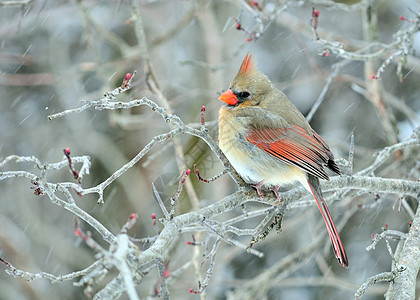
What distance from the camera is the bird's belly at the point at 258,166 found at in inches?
141

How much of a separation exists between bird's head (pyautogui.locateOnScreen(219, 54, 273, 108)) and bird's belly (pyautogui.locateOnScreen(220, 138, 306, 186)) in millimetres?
371

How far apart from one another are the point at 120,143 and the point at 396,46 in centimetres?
401

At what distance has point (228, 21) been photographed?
6777mm

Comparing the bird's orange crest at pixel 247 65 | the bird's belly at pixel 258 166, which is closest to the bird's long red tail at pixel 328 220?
the bird's belly at pixel 258 166

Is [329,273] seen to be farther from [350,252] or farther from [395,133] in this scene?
[395,133]

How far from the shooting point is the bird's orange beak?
397 centimetres

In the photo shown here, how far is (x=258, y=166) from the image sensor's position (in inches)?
144

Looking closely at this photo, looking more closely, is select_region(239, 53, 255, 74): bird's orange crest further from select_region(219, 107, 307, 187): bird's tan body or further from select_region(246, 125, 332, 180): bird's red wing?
select_region(246, 125, 332, 180): bird's red wing

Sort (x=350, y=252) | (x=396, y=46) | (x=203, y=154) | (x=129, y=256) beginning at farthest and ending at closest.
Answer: (x=350, y=252), (x=203, y=154), (x=396, y=46), (x=129, y=256)

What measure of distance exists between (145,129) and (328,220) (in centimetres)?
408

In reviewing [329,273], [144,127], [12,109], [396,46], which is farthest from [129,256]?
[12,109]

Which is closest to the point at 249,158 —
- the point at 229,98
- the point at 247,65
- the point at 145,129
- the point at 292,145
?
the point at 292,145

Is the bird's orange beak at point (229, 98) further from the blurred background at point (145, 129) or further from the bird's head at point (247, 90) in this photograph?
the blurred background at point (145, 129)

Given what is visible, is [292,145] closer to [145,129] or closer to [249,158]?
[249,158]
